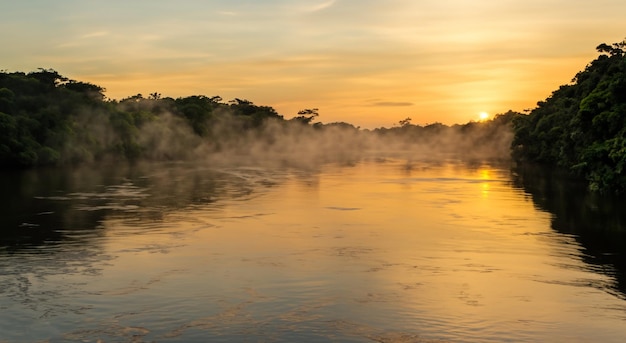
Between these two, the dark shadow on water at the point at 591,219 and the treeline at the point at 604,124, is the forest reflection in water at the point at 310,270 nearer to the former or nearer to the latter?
the dark shadow on water at the point at 591,219

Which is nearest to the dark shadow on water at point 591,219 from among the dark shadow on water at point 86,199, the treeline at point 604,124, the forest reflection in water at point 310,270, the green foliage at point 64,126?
the forest reflection in water at point 310,270

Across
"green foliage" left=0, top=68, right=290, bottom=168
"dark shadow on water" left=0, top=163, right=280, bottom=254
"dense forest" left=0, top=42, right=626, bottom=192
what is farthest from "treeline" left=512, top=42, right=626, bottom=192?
"green foliage" left=0, top=68, right=290, bottom=168

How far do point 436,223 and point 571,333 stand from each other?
77.7 feet

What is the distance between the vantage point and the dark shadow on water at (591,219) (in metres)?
31.0

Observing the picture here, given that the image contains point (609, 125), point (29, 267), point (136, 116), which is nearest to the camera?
point (29, 267)

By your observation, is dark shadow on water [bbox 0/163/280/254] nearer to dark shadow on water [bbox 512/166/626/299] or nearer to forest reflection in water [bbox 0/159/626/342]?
forest reflection in water [bbox 0/159/626/342]

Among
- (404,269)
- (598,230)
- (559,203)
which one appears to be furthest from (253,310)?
(559,203)

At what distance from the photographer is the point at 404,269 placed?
30.0 m

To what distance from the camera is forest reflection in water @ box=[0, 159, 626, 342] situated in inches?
844

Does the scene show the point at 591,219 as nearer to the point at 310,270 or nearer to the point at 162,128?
the point at 310,270

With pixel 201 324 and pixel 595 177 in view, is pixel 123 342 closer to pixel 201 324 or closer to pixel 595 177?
pixel 201 324

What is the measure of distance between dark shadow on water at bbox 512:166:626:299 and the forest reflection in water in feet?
0.65

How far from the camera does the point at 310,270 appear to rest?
96.4ft

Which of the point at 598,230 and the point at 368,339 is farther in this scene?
the point at 598,230
